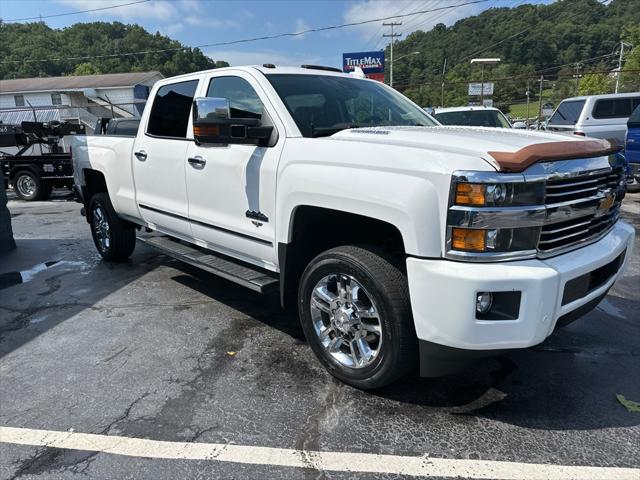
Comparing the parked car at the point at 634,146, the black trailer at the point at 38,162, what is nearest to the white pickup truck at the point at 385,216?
the parked car at the point at 634,146

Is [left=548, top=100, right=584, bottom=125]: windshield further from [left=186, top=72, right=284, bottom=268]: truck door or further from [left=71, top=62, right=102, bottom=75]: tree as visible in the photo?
[left=71, top=62, right=102, bottom=75]: tree

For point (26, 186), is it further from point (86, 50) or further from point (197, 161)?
point (86, 50)

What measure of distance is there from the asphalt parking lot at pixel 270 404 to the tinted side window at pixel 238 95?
1764 mm

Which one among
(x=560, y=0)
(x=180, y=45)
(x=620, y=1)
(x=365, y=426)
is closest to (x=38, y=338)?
(x=365, y=426)

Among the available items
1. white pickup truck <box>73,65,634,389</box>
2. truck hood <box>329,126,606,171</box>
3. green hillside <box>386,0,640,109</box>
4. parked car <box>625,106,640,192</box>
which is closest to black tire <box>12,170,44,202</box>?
white pickup truck <box>73,65,634,389</box>

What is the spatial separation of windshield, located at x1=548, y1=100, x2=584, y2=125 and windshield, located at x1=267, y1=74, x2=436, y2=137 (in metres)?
9.88

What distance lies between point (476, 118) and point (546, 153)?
926cm

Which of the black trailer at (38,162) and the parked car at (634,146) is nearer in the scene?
Result: the parked car at (634,146)

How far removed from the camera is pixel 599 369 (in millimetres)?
3375

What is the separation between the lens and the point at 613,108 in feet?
39.8

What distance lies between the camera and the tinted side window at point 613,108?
12078mm

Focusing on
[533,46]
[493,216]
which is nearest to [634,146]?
[493,216]

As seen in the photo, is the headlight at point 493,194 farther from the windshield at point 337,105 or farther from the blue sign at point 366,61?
the blue sign at point 366,61

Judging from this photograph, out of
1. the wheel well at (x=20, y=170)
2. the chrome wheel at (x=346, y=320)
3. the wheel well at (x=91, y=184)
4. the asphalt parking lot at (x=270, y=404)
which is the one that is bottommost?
the asphalt parking lot at (x=270, y=404)
